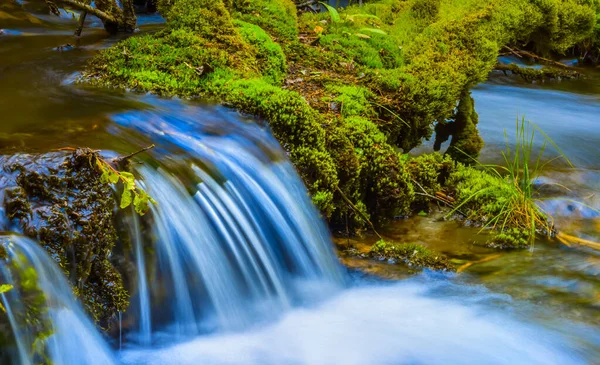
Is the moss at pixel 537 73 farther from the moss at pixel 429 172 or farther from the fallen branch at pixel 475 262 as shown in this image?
the fallen branch at pixel 475 262

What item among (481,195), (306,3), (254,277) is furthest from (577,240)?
(306,3)

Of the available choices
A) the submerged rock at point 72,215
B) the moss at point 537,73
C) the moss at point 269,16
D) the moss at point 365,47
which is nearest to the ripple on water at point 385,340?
the submerged rock at point 72,215

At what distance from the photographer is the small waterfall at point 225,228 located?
3.66 meters

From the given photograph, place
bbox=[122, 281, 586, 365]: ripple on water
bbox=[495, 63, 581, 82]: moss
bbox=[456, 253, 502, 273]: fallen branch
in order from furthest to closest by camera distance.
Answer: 1. bbox=[495, 63, 581, 82]: moss
2. bbox=[456, 253, 502, 273]: fallen branch
3. bbox=[122, 281, 586, 365]: ripple on water

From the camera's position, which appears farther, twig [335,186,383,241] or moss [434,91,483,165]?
moss [434,91,483,165]

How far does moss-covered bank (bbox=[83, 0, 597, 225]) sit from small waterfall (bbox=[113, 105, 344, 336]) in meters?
0.24

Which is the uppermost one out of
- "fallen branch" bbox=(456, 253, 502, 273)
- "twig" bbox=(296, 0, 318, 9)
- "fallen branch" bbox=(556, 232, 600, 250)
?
"twig" bbox=(296, 0, 318, 9)

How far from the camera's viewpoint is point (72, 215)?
3.11m

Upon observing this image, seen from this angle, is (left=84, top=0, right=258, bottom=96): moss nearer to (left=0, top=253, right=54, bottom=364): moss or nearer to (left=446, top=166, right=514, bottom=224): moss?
(left=446, top=166, right=514, bottom=224): moss

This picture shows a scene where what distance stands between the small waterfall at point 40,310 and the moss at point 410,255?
6.95 ft

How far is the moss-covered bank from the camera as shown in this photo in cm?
458

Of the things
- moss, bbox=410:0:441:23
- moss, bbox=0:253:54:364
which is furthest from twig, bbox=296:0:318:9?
moss, bbox=0:253:54:364

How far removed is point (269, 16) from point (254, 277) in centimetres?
342

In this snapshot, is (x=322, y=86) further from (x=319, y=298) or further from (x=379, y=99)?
(x=319, y=298)
